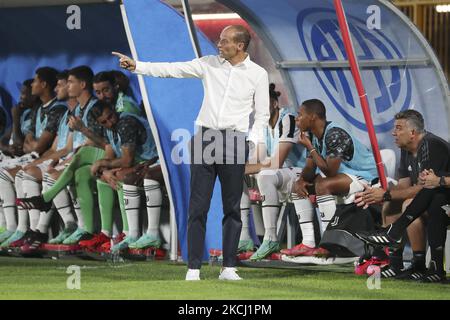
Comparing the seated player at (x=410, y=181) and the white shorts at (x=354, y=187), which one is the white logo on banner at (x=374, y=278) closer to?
the seated player at (x=410, y=181)

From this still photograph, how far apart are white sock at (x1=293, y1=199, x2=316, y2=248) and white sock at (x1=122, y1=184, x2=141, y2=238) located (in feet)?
5.65

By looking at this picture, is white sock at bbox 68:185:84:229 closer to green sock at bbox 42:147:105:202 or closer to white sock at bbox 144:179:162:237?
green sock at bbox 42:147:105:202

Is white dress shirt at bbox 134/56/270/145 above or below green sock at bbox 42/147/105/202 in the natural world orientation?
above

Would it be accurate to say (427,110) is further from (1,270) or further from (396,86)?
(1,270)

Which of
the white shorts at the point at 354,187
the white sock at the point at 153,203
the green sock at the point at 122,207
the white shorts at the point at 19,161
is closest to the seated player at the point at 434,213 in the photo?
the white shorts at the point at 354,187

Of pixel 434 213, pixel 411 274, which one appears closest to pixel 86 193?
pixel 411 274

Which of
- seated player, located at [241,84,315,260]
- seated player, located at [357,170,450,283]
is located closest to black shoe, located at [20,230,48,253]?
seated player, located at [241,84,315,260]

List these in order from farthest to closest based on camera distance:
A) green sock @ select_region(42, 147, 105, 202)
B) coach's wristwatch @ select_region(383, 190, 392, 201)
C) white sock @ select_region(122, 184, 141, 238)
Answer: green sock @ select_region(42, 147, 105, 202) → white sock @ select_region(122, 184, 141, 238) → coach's wristwatch @ select_region(383, 190, 392, 201)

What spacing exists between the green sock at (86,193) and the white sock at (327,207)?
2.73 meters

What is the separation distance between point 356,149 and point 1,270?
311cm

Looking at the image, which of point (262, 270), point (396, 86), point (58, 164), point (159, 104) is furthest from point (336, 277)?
point (58, 164)

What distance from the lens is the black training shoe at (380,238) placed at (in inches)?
399

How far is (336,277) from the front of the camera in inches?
416

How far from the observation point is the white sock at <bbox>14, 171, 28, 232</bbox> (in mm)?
13844
